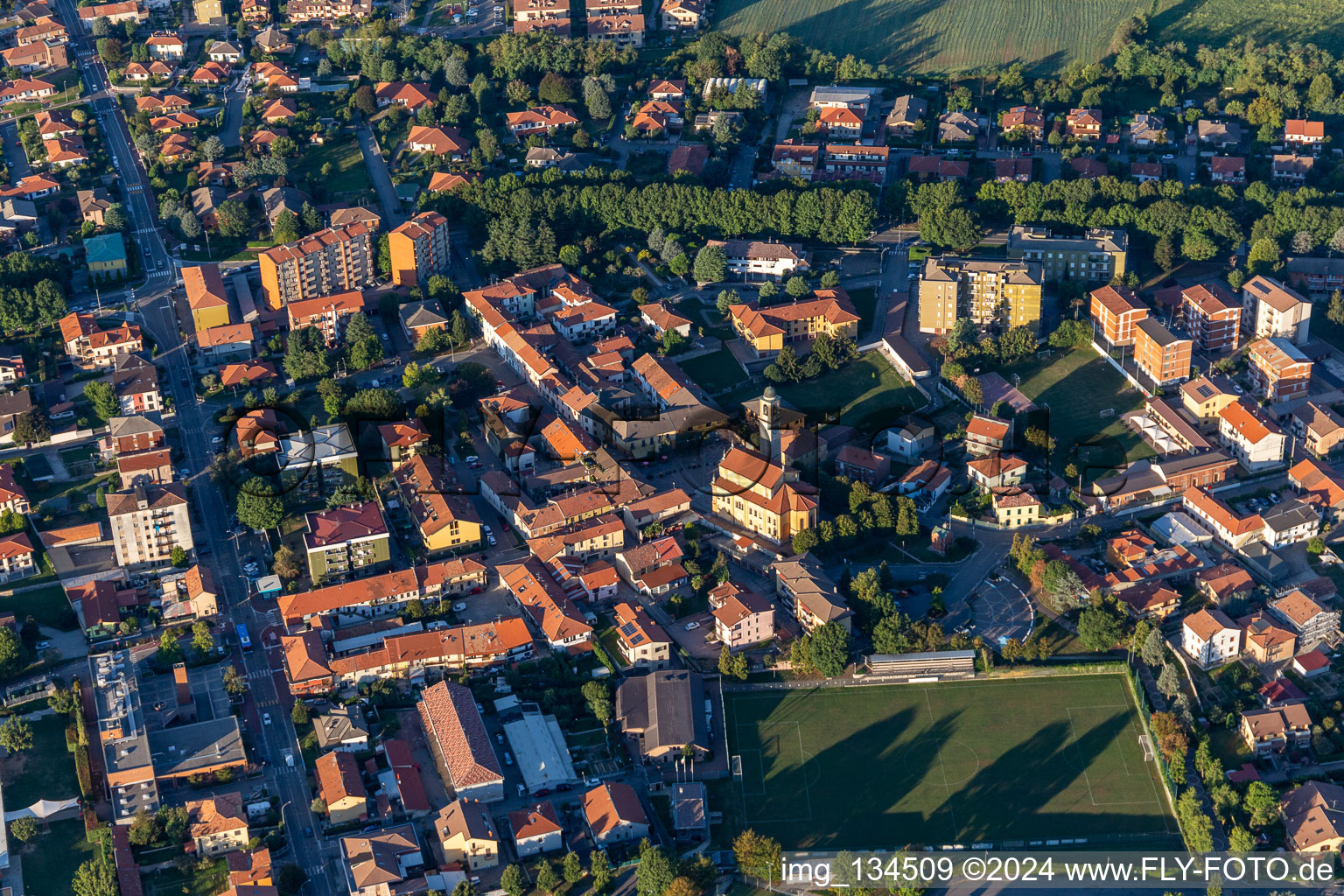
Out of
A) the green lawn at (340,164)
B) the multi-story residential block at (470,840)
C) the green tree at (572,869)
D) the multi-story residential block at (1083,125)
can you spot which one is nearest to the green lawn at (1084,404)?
the multi-story residential block at (1083,125)

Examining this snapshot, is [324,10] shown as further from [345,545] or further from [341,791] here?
[341,791]

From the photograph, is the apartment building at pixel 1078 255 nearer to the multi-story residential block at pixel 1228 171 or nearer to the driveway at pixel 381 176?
the multi-story residential block at pixel 1228 171

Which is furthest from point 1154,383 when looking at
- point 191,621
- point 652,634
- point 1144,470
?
point 191,621

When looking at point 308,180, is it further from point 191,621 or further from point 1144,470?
point 1144,470

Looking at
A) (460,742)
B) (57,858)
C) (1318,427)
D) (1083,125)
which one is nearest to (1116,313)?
(1318,427)

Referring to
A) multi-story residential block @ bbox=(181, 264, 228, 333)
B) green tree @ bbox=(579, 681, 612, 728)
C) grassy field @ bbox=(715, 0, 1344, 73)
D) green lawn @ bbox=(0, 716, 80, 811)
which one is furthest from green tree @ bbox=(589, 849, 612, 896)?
grassy field @ bbox=(715, 0, 1344, 73)
